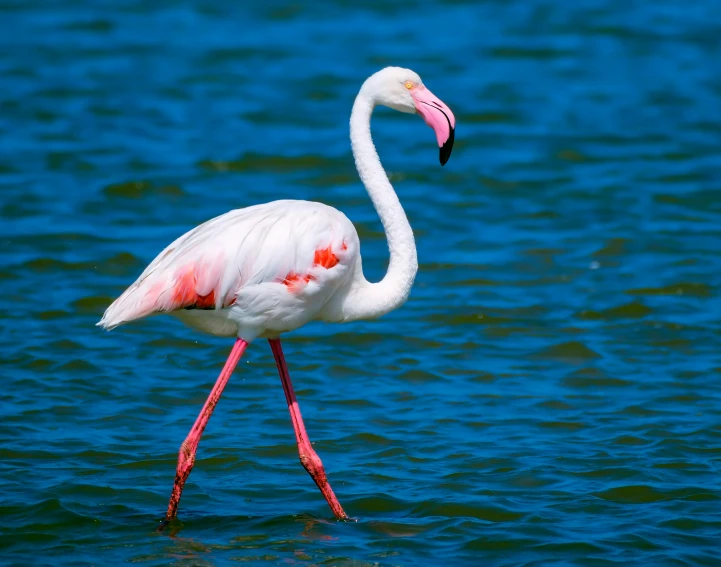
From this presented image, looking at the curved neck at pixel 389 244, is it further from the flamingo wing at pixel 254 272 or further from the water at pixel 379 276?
the water at pixel 379 276

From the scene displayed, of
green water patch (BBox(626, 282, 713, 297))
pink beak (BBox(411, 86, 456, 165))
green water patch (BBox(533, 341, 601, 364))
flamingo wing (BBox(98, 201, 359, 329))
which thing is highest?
pink beak (BBox(411, 86, 456, 165))

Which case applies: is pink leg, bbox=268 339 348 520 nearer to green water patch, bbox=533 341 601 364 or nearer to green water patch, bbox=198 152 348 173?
green water patch, bbox=533 341 601 364

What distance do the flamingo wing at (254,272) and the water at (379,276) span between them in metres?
1.31

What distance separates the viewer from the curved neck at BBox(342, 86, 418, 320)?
23.3 ft

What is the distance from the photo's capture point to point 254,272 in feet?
22.4

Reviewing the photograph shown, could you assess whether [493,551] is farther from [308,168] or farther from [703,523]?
[308,168]

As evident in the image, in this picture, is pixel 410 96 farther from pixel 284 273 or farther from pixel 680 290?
pixel 680 290

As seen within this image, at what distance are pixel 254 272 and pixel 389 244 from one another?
2.77ft

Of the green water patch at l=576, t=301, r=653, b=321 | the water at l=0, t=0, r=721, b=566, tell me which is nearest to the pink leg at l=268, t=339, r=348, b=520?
the water at l=0, t=0, r=721, b=566

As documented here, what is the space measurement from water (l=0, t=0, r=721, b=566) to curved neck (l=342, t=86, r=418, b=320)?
4.17 ft

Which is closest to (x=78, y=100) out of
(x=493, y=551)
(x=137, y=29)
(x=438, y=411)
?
(x=137, y=29)

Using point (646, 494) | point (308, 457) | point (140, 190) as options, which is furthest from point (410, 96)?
point (140, 190)

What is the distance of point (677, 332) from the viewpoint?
10484 mm

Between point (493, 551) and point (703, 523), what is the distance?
1.29 metres
